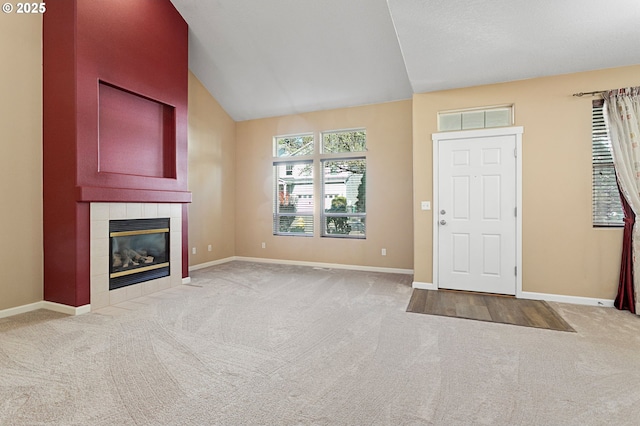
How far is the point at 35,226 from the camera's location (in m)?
3.55

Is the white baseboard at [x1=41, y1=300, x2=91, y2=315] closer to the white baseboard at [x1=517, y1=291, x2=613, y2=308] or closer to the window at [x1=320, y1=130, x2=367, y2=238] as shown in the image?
the window at [x1=320, y1=130, x2=367, y2=238]

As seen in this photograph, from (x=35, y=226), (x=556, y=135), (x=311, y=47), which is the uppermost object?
(x=311, y=47)

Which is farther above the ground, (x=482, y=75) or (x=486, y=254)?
(x=482, y=75)

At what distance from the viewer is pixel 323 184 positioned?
618 centimetres

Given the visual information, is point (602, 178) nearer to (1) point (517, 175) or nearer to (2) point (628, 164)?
(2) point (628, 164)

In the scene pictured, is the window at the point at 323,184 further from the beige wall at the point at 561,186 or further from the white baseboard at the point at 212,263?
the beige wall at the point at 561,186

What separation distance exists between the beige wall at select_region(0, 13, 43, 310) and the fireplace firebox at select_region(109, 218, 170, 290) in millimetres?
768

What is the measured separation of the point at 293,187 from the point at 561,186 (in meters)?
4.41

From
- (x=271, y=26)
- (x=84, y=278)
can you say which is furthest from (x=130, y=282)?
(x=271, y=26)

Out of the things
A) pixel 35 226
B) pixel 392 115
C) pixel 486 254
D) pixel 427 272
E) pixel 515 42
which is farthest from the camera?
pixel 392 115

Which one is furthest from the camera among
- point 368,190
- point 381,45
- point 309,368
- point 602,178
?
point 368,190

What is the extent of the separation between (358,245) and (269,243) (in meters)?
1.95

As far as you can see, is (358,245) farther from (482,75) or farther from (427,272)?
(482,75)

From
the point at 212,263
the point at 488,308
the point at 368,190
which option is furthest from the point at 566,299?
the point at 212,263
